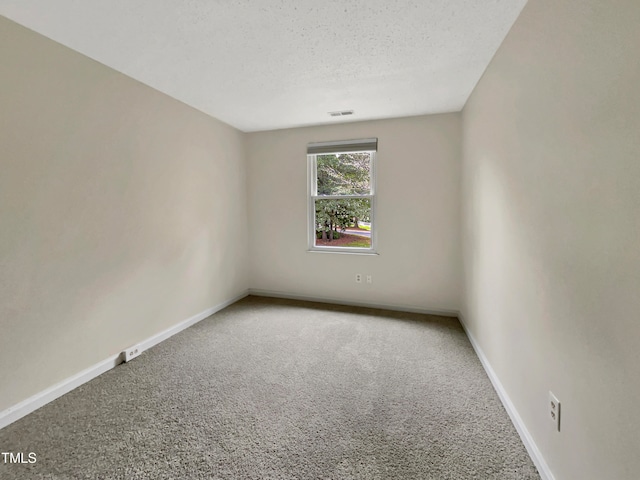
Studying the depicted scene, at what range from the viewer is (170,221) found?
2744 millimetres

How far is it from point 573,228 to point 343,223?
280 cm

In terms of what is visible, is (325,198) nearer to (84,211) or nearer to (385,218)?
(385,218)

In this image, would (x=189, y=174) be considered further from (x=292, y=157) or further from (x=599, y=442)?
(x=599, y=442)

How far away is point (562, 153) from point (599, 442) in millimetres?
1054

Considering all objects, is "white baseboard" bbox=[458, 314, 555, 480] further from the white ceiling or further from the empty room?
the white ceiling

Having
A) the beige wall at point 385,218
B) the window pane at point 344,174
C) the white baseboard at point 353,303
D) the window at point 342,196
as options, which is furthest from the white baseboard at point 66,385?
the window pane at point 344,174

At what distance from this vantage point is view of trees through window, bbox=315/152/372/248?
363cm

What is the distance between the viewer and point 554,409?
47.7 inches

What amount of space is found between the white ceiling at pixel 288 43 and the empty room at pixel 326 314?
0.02 meters

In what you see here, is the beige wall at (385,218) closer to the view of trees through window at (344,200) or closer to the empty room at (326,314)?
the empty room at (326,314)

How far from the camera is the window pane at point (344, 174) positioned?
3.62 metres


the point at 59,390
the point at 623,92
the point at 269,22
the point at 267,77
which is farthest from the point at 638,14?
the point at 59,390

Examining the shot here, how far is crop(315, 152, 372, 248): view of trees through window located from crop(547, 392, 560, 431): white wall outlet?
2542 millimetres

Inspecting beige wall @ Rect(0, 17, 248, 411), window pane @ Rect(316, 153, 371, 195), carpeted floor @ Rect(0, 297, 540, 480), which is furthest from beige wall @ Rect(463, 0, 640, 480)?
beige wall @ Rect(0, 17, 248, 411)
